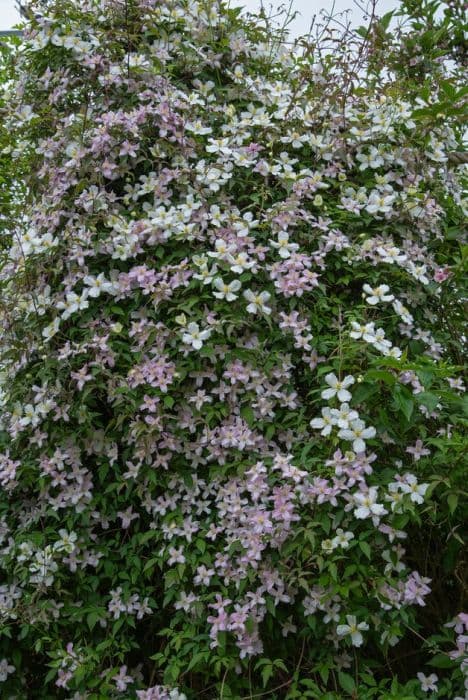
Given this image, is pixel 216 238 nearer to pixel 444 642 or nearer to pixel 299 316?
pixel 299 316

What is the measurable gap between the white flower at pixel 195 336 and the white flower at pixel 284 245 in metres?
0.31

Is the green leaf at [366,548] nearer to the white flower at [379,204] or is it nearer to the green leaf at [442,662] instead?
the green leaf at [442,662]

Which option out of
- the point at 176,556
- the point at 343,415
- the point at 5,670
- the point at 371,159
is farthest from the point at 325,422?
the point at 5,670

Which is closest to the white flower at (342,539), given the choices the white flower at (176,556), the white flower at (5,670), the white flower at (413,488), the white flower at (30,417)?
the white flower at (413,488)

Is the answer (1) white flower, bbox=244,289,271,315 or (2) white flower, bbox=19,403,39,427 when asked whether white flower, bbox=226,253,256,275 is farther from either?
(2) white flower, bbox=19,403,39,427

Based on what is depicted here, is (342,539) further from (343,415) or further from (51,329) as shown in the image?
(51,329)

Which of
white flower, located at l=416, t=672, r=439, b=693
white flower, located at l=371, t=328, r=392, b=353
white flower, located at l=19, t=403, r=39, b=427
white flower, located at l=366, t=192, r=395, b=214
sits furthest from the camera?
white flower, located at l=366, t=192, r=395, b=214

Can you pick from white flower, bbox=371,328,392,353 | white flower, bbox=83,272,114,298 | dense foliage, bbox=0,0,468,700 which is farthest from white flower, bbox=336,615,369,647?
white flower, bbox=83,272,114,298

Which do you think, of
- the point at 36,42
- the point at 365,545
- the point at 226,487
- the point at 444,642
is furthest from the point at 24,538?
the point at 36,42

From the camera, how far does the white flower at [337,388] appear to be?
193cm

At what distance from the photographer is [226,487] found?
2.09 m

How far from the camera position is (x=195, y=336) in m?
2.12

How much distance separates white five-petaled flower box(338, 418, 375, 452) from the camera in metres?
1.89

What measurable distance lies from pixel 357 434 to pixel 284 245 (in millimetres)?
594
